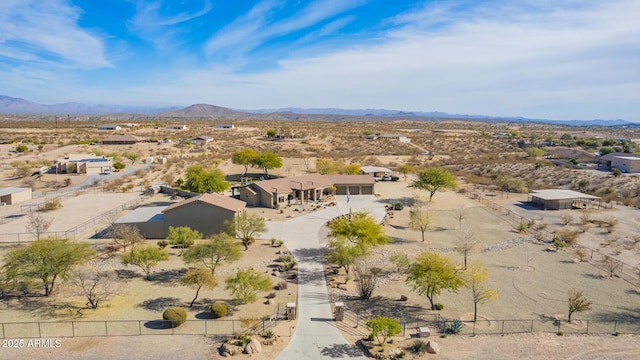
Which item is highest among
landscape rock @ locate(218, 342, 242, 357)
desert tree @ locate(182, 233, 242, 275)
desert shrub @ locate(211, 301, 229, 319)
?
desert tree @ locate(182, 233, 242, 275)

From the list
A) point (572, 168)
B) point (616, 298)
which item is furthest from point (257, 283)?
point (572, 168)

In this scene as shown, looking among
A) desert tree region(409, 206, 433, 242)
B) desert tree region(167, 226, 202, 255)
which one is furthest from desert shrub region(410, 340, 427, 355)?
desert tree region(167, 226, 202, 255)

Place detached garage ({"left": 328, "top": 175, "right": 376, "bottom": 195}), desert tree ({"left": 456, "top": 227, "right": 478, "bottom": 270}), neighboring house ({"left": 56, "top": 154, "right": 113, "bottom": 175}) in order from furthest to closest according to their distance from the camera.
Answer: neighboring house ({"left": 56, "top": 154, "right": 113, "bottom": 175}) < detached garage ({"left": 328, "top": 175, "right": 376, "bottom": 195}) < desert tree ({"left": 456, "top": 227, "right": 478, "bottom": 270})

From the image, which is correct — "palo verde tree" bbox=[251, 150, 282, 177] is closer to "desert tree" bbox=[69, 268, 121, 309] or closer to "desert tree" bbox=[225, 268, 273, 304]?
"desert tree" bbox=[69, 268, 121, 309]

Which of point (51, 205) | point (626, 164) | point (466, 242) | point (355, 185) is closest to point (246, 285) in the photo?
point (466, 242)

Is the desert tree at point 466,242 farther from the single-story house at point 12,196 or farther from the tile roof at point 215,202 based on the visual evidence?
the single-story house at point 12,196

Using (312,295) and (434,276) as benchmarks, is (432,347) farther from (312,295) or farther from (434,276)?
(312,295)
